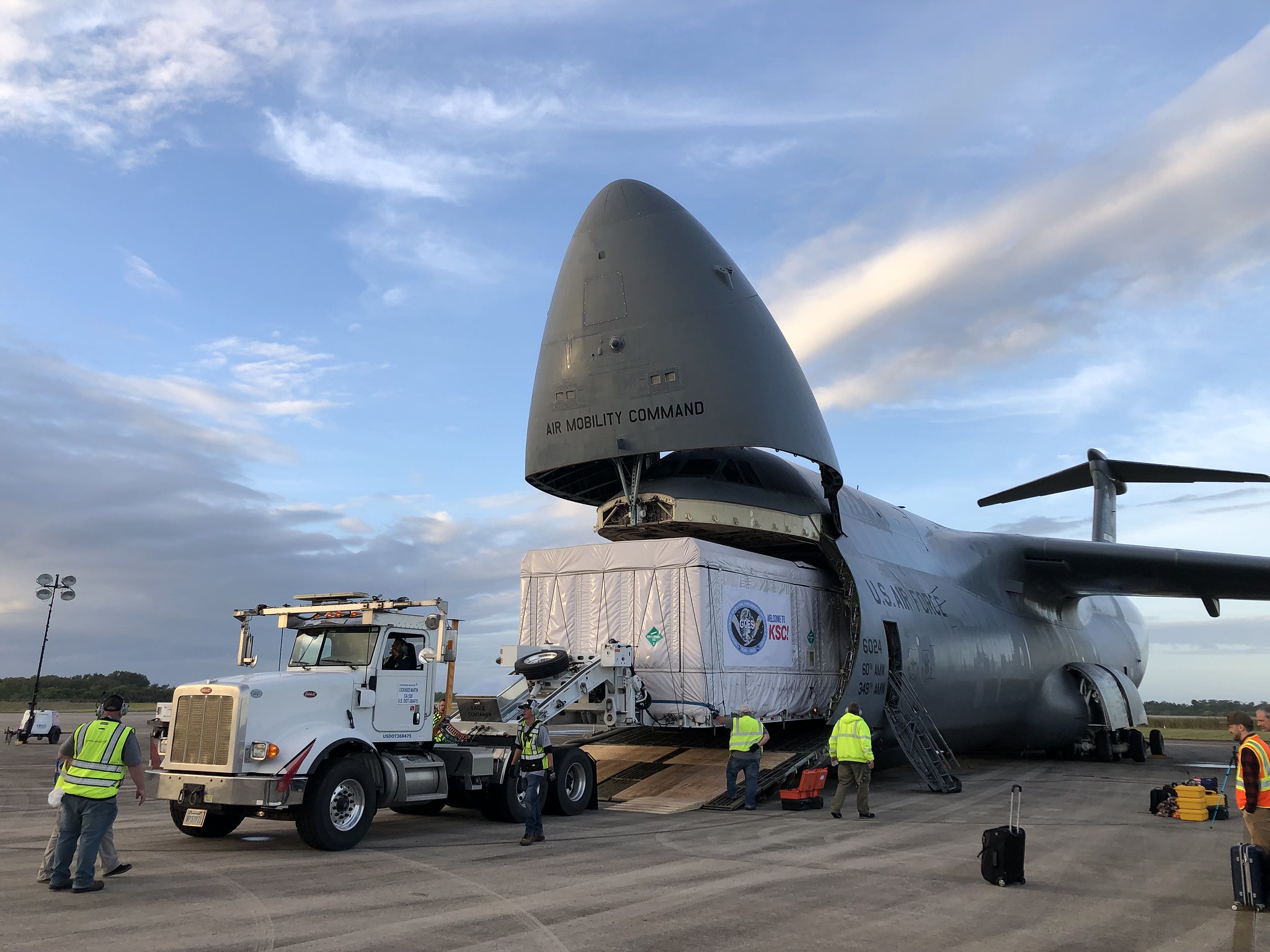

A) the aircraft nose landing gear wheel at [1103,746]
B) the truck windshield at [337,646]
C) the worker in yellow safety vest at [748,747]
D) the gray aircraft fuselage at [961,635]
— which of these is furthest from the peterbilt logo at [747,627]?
the aircraft nose landing gear wheel at [1103,746]

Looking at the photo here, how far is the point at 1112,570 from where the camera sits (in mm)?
25469

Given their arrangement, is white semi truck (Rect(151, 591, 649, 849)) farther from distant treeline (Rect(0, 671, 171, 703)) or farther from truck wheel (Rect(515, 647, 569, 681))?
distant treeline (Rect(0, 671, 171, 703))

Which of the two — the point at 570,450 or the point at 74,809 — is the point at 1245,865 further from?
the point at 570,450

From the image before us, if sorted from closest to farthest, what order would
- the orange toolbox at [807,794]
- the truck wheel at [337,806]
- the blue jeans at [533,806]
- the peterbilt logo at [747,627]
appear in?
the truck wheel at [337,806] → the blue jeans at [533,806] → the orange toolbox at [807,794] → the peterbilt logo at [747,627]

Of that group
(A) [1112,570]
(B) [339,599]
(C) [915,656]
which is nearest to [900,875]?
(B) [339,599]

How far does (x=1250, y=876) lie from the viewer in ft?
25.3

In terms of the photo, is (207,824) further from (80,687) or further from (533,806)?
(80,687)

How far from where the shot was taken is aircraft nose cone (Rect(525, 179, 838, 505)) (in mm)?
16047

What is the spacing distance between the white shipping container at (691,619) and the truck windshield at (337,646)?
4845 millimetres

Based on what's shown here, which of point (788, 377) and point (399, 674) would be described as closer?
point (399, 674)

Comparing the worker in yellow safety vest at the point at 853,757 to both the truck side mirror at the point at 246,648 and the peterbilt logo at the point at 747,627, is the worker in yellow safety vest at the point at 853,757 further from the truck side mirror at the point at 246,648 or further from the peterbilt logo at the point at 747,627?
the truck side mirror at the point at 246,648

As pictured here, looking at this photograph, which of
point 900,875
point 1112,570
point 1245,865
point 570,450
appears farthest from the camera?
point 1112,570

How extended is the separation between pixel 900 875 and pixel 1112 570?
63.5 feet

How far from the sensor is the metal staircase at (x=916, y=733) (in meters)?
18.1
